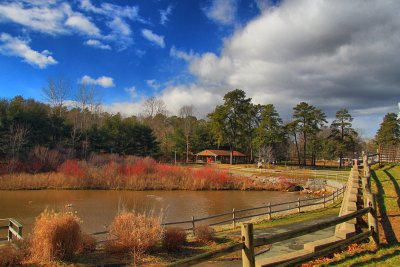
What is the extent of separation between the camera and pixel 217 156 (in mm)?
81625

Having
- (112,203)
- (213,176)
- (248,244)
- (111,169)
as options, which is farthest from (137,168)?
(248,244)

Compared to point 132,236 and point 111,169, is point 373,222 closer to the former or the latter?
point 132,236

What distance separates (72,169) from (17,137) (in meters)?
10.00

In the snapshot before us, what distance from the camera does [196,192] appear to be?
134ft

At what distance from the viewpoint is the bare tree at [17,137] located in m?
44.7

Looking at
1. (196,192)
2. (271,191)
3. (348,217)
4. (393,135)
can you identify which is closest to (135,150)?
(196,192)

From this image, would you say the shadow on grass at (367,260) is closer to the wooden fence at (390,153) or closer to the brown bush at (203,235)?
the brown bush at (203,235)

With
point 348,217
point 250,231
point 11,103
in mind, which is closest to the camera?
point 250,231

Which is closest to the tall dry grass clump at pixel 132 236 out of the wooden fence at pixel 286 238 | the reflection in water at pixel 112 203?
the wooden fence at pixel 286 238

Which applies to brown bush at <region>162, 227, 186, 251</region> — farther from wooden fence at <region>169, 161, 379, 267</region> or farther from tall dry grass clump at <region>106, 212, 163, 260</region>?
wooden fence at <region>169, 161, 379, 267</region>

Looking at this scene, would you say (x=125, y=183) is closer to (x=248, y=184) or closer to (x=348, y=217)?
(x=248, y=184)

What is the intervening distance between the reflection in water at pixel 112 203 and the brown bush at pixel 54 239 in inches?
397

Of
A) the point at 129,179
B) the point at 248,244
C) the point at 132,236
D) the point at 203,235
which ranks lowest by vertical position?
the point at 129,179

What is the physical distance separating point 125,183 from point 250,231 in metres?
Result: 38.8
